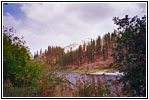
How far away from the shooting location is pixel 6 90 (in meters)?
5.75

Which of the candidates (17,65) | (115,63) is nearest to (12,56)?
(17,65)

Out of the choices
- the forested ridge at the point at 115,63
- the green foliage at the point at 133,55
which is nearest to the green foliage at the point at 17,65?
the forested ridge at the point at 115,63

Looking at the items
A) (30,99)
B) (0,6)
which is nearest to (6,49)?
(0,6)

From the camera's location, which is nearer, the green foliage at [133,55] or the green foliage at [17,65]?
the green foliage at [133,55]

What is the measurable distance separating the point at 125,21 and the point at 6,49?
4030 mm

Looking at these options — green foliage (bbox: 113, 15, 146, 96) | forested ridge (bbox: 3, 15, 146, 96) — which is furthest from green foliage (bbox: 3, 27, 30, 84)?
green foliage (bbox: 113, 15, 146, 96)

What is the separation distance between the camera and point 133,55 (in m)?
4.98

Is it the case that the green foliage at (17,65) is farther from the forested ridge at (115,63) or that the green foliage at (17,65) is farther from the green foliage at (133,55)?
the green foliage at (133,55)

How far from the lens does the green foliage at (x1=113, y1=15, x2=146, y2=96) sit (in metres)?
4.91

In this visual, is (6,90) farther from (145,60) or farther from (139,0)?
(139,0)

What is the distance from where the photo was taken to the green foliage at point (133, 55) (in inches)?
193

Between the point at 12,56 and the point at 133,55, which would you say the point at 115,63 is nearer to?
the point at 133,55

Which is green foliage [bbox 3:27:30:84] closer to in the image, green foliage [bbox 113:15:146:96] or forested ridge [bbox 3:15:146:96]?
forested ridge [bbox 3:15:146:96]

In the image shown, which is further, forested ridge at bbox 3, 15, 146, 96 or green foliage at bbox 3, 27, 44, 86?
green foliage at bbox 3, 27, 44, 86
